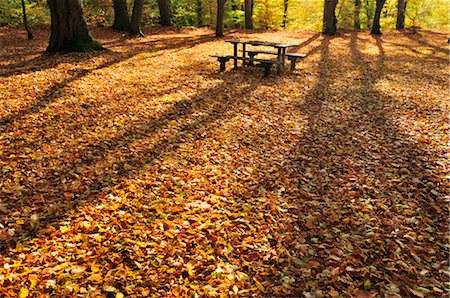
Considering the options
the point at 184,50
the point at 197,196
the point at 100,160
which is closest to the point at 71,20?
the point at 184,50

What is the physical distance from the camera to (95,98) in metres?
7.84

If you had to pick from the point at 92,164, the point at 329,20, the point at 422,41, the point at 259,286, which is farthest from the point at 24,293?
the point at 329,20

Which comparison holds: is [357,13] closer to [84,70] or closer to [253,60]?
[253,60]

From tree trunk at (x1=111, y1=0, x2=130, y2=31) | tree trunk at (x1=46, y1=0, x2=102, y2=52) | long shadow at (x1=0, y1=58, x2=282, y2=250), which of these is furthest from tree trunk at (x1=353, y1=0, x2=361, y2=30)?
long shadow at (x1=0, y1=58, x2=282, y2=250)

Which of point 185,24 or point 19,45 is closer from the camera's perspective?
point 19,45

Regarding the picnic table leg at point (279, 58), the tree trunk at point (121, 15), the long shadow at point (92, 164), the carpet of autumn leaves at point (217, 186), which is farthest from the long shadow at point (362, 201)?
the tree trunk at point (121, 15)

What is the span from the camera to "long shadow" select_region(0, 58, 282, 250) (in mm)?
4117

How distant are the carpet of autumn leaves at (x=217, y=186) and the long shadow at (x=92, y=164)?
0.03m

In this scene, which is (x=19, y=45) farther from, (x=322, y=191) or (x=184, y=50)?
(x=322, y=191)

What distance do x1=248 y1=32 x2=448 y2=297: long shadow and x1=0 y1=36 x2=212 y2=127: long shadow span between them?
5156 millimetres

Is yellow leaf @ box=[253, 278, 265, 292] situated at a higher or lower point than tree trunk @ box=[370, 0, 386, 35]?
lower

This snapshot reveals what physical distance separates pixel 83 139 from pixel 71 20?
739cm

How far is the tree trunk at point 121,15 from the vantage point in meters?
17.9

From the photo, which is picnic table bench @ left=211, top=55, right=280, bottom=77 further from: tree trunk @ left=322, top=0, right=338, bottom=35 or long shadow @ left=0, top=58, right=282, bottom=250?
tree trunk @ left=322, top=0, right=338, bottom=35
